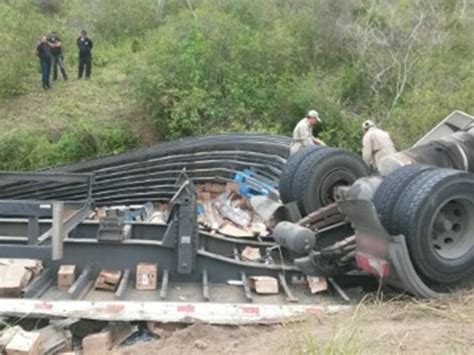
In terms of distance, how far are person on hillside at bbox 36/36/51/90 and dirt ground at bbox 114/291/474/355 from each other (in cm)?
1483

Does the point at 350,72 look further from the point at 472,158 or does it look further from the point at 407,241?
the point at 407,241

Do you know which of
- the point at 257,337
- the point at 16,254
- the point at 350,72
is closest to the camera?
the point at 257,337

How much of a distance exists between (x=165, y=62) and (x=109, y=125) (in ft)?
7.05

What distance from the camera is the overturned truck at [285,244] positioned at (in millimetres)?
5594

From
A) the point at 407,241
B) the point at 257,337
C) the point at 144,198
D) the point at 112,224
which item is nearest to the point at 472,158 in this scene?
the point at 407,241

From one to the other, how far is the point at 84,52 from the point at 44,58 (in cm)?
165

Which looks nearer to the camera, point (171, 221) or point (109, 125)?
point (171, 221)

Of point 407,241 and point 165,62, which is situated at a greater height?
point 165,62

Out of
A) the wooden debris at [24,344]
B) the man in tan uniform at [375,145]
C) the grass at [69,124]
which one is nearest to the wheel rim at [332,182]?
the man in tan uniform at [375,145]

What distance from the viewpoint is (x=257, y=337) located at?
5.33 metres

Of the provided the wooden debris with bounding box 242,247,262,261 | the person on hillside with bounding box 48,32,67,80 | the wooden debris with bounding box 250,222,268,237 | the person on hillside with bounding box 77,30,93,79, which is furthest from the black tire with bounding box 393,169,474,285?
the person on hillside with bounding box 77,30,93,79

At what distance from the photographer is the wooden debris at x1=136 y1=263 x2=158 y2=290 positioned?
6.46 meters

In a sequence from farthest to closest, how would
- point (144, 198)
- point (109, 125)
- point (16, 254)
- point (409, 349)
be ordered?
point (109, 125)
point (144, 198)
point (16, 254)
point (409, 349)

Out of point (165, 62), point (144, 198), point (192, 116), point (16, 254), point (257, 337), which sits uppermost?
point (165, 62)
